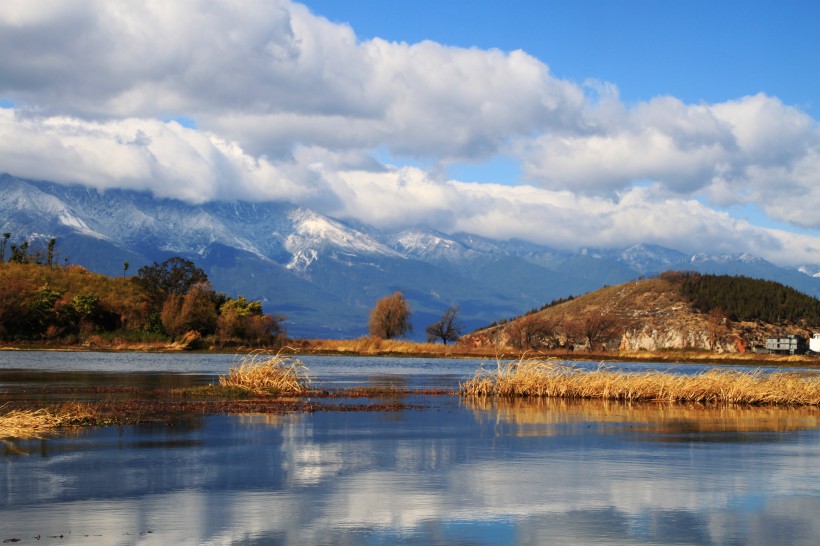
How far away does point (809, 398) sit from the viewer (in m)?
54.6

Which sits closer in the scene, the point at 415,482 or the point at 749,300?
the point at 415,482

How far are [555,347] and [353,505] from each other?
13969 centimetres

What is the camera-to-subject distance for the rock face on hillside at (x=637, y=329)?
511ft

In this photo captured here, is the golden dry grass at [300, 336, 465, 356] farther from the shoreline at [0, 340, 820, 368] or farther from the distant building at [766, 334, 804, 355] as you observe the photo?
the distant building at [766, 334, 804, 355]

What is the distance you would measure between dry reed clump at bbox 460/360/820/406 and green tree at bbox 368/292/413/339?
318 ft

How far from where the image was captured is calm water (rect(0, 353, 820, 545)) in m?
18.5

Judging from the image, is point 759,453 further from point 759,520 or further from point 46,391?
point 46,391

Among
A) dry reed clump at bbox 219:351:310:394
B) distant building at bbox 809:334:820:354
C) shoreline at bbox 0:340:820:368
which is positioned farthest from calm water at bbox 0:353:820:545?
distant building at bbox 809:334:820:354

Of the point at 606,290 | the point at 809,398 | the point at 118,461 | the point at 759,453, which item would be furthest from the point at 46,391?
the point at 606,290

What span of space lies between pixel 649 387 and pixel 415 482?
32.7 meters

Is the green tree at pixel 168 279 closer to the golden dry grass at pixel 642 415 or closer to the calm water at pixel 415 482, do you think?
the golden dry grass at pixel 642 415

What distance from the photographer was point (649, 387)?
54188mm

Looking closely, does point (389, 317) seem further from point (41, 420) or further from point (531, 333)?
point (41, 420)

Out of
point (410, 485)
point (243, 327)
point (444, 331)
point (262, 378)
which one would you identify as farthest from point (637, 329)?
point (410, 485)
